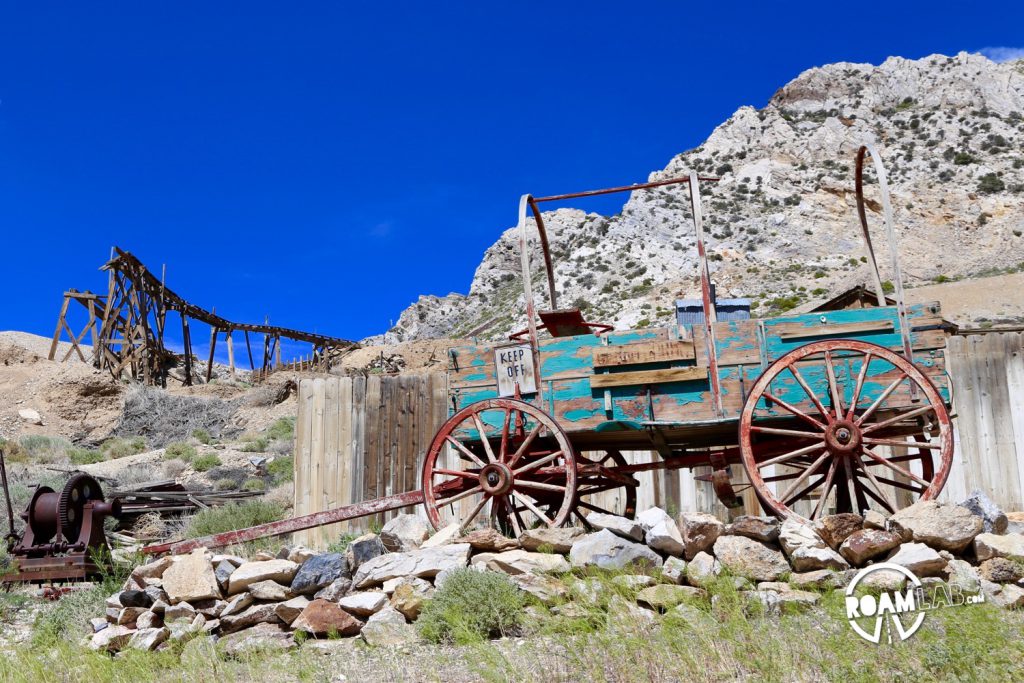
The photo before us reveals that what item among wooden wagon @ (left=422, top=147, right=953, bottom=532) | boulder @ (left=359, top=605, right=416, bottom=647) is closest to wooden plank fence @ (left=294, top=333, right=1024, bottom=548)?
wooden wagon @ (left=422, top=147, right=953, bottom=532)

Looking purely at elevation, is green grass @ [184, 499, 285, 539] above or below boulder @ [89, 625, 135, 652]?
above

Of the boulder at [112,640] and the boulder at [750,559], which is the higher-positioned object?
the boulder at [750,559]

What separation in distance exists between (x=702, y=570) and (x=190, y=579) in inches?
141

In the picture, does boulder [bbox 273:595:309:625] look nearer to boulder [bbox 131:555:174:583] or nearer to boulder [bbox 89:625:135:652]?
boulder [bbox 89:625:135:652]

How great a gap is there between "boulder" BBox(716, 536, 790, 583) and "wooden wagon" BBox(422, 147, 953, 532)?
95cm

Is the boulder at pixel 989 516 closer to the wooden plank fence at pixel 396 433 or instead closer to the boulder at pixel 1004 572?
the boulder at pixel 1004 572

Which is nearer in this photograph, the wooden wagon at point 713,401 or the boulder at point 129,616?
the boulder at point 129,616

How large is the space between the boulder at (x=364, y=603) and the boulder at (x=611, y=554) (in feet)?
4.05

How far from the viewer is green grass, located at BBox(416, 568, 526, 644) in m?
4.57

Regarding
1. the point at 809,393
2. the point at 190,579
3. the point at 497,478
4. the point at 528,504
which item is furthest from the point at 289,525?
the point at 809,393

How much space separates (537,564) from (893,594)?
2048 millimetres

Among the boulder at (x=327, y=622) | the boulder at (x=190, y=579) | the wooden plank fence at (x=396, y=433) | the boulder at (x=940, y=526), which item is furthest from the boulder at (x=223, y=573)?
the boulder at (x=940, y=526)

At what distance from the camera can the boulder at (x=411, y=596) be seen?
502 cm

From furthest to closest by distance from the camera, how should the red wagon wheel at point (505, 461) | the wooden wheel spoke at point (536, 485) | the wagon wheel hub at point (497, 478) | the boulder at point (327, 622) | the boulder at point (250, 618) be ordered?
1. the wagon wheel hub at point (497, 478)
2. the red wagon wheel at point (505, 461)
3. the wooden wheel spoke at point (536, 485)
4. the boulder at point (250, 618)
5. the boulder at point (327, 622)
